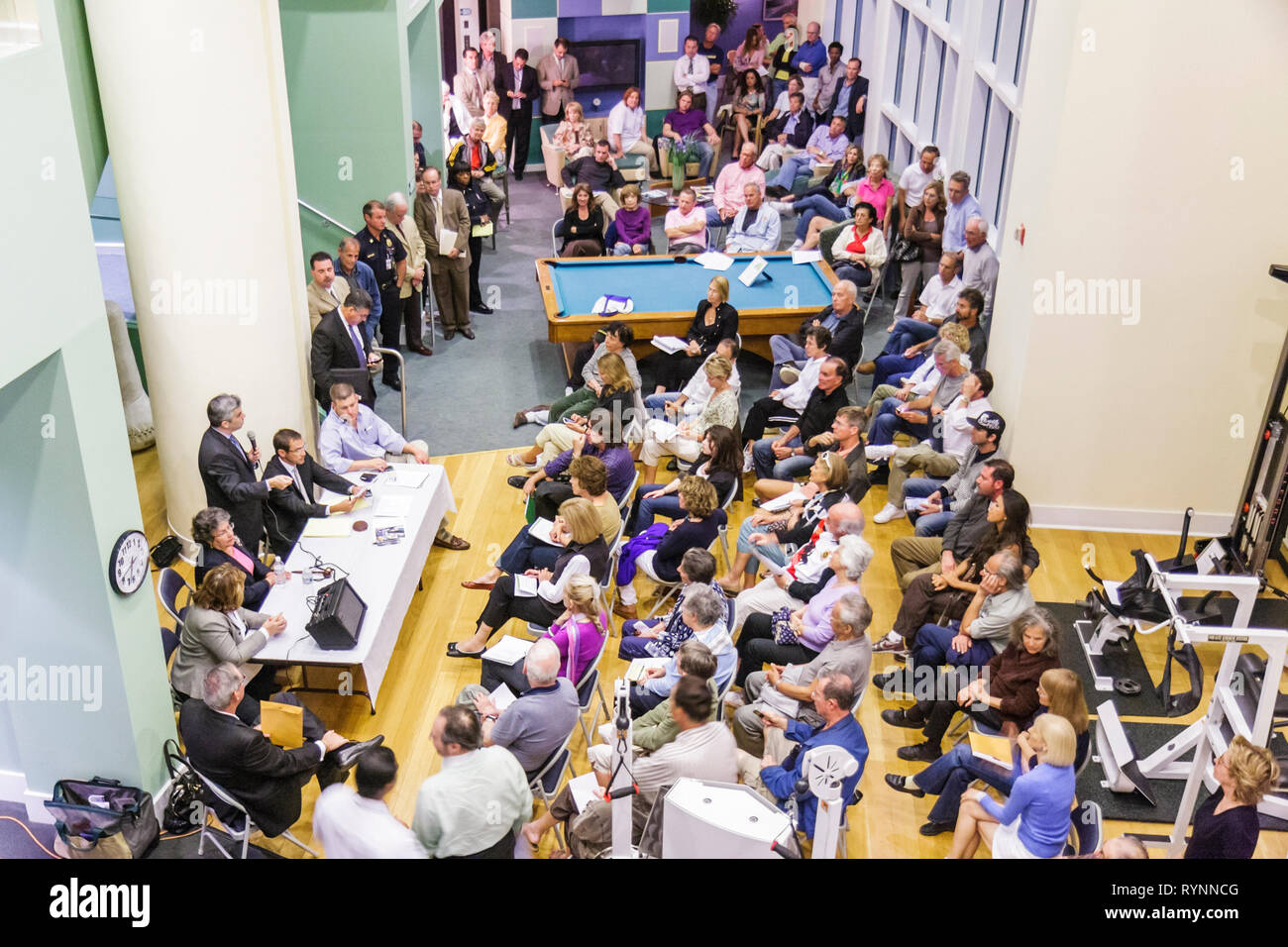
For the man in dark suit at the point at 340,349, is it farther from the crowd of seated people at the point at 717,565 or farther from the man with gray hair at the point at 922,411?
the man with gray hair at the point at 922,411

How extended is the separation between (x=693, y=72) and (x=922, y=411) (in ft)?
28.4

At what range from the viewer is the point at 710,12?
627 inches

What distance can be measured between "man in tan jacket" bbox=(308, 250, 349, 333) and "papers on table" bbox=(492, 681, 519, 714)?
368 cm

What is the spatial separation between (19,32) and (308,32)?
19.3 feet

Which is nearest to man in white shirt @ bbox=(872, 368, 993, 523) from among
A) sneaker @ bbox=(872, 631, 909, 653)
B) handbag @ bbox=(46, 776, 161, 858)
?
sneaker @ bbox=(872, 631, 909, 653)

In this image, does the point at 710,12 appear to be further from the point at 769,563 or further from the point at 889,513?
the point at 769,563

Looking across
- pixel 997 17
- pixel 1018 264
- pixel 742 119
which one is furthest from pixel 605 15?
pixel 1018 264

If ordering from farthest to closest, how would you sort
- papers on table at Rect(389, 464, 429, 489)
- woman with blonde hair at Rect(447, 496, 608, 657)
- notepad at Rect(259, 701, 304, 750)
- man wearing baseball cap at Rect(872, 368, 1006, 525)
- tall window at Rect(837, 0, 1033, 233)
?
tall window at Rect(837, 0, 1033, 233)
man wearing baseball cap at Rect(872, 368, 1006, 525)
papers on table at Rect(389, 464, 429, 489)
woman with blonde hair at Rect(447, 496, 608, 657)
notepad at Rect(259, 701, 304, 750)

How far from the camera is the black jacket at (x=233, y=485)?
271 inches

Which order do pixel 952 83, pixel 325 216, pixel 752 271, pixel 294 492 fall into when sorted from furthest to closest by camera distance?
pixel 952 83
pixel 752 271
pixel 325 216
pixel 294 492

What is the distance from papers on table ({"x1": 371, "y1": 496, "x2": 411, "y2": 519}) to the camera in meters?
7.27

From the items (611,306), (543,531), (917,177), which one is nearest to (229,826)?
(543,531)

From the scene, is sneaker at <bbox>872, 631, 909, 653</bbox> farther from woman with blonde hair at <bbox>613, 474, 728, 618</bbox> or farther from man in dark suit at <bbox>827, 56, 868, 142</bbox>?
man in dark suit at <bbox>827, 56, 868, 142</bbox>

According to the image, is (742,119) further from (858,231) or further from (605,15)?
(858,231)
